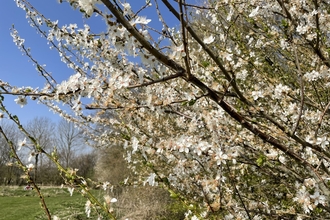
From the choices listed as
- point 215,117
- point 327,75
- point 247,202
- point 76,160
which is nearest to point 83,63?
point 215,117

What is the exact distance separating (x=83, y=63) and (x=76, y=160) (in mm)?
38220

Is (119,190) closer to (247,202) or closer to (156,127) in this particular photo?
(156,127)

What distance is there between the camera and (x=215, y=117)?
207 cm

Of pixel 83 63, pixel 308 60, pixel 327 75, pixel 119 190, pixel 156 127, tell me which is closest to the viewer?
pixel 327 75

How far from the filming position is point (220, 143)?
1.95 metres

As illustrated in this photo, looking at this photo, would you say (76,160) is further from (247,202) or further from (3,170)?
(247,202)

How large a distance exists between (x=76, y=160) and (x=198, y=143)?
39739 mm

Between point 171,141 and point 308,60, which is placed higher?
point 308,60

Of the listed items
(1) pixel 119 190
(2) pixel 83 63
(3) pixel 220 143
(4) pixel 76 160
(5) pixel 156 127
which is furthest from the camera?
(4) pixel 76 160

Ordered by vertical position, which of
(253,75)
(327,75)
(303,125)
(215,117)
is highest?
(253,75)

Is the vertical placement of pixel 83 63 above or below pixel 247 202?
above

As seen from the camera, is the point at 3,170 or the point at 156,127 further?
the point at 3,170

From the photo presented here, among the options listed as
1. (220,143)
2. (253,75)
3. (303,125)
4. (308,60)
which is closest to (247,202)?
Result: (303,125)

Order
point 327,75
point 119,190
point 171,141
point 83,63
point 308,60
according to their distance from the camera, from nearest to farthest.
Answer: point 171,141, point 327,75, point 83,63, point 308,60, point 119,190
